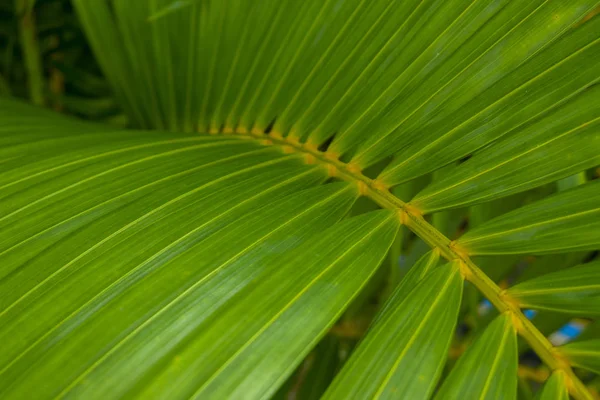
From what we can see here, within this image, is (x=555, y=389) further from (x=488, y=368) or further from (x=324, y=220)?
(x=324, y=220)

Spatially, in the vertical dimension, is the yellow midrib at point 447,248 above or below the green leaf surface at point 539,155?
below

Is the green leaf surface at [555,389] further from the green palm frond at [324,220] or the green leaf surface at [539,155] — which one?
the green leaf surface at [539,155]

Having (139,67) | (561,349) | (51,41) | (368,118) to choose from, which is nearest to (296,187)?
(368,118)

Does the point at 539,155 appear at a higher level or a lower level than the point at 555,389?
higher

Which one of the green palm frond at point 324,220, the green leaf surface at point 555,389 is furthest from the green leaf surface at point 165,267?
the green leaf surface at point 555,389

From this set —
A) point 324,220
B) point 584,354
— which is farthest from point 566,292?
point 324,220
